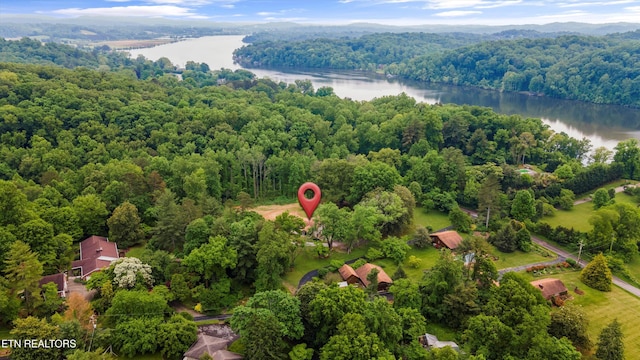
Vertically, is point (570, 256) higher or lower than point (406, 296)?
lower

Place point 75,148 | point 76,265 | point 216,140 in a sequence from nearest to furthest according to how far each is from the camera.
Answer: point 76,265, point 75,148, point 216,140

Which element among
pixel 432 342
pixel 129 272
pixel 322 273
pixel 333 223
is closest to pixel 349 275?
pixel 322 273

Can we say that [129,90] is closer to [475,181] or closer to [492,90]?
[475,181]

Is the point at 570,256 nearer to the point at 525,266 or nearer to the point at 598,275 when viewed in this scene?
the point at 598,275

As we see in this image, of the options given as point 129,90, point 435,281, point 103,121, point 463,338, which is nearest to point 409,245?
point 435,281

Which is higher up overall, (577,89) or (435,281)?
(577,89)

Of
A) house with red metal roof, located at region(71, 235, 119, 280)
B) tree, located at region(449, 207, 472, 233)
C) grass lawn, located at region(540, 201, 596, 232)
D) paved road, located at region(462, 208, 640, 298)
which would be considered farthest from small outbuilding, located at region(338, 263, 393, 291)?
grass lawn, located at region(540, 201, 596, 232)
